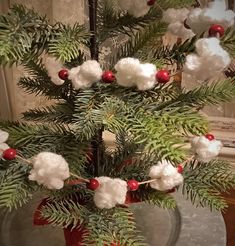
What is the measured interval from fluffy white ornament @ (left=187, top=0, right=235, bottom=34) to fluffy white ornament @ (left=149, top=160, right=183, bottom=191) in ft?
0.60

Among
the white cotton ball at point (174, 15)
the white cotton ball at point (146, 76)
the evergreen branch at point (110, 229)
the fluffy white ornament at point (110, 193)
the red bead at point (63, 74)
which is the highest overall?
the white cotton ball at point (174, 15)

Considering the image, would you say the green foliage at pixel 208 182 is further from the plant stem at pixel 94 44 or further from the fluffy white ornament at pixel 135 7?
the fluffy white ornament at pixel 135 7

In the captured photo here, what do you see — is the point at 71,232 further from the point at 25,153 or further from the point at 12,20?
the point at 12,20

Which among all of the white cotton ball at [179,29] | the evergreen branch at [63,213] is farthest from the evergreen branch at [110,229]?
the white cotton ball at [179,29]

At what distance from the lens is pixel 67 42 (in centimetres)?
50

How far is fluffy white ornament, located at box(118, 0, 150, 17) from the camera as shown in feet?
1.88

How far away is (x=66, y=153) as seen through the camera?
1.93 ft

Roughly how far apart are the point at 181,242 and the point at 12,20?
44 cm

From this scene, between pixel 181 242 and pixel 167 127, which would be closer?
pixel 167 127

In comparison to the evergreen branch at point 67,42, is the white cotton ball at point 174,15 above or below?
above

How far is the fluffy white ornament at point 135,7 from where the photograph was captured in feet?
1.88

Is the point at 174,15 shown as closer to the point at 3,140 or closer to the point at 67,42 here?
the point at 67,42

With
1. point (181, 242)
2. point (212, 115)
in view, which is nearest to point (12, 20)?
point (181, 242)

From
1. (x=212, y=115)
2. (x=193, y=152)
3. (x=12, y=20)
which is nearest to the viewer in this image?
(x=12, y=20)
